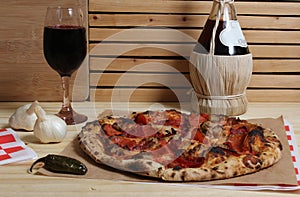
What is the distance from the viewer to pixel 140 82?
4.62ft

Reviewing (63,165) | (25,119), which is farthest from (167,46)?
(63,165)

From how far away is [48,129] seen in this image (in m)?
1.06

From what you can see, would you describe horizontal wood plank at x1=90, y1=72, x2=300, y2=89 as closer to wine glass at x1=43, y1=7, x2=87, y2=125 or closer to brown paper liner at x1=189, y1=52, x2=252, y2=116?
brown paper liner at x1=189, y1=52, x2=252, y2=116

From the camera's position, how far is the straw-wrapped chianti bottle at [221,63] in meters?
1.24

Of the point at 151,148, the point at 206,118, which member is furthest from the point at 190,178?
the point at 206,118

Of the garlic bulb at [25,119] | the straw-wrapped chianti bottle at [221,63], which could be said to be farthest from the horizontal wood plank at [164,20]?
the garlic bulb at [25,119]

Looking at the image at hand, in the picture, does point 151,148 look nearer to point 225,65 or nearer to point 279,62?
point 225,65

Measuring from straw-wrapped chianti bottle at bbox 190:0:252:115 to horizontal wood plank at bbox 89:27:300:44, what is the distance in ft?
0.33

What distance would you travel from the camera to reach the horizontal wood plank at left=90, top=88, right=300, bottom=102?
1408 mm

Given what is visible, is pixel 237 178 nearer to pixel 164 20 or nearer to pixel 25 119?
pixel 25 119

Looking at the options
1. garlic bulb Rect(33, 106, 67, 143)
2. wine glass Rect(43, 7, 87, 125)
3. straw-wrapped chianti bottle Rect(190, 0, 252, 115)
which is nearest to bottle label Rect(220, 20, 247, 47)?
straw-wrapped chianti bottle Rect(190, 0, 252, 115)

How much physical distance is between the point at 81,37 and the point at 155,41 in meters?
0.28

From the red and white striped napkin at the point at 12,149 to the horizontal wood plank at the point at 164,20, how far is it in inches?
15.1

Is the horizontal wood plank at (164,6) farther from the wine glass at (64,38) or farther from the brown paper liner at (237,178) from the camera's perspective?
the brown paper liner at (237,178)
